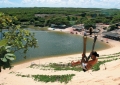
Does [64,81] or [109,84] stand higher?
[109,84]

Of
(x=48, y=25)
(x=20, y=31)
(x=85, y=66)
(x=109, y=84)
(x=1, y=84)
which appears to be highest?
(x=85, y=66)

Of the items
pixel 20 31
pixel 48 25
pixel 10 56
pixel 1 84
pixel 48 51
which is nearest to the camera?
pixel 10 56

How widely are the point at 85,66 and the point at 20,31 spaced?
9.97 metres

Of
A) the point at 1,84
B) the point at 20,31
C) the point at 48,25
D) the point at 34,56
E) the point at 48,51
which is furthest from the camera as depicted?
the point at 48,25

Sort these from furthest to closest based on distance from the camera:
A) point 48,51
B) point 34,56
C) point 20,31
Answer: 1. point 48,51
2. point 34,56
3. point 20,31

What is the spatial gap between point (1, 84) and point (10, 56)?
1752 centimetres

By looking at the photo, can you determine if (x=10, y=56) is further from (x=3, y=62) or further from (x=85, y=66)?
(x=85, y=66)

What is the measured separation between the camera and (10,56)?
3.15 m

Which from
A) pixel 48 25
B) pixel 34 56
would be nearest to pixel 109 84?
pixel 34 56

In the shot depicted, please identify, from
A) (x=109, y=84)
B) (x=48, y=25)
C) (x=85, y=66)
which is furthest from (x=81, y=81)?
(x=48, y=25)

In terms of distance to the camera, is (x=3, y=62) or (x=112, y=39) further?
(x=112, y=39)

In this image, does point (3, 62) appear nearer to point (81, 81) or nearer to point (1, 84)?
point (81, 81)

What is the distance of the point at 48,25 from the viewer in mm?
95625

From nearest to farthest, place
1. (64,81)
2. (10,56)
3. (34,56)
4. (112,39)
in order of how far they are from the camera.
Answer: (10,56) → (64,81) → (34,56) → (112,39)
